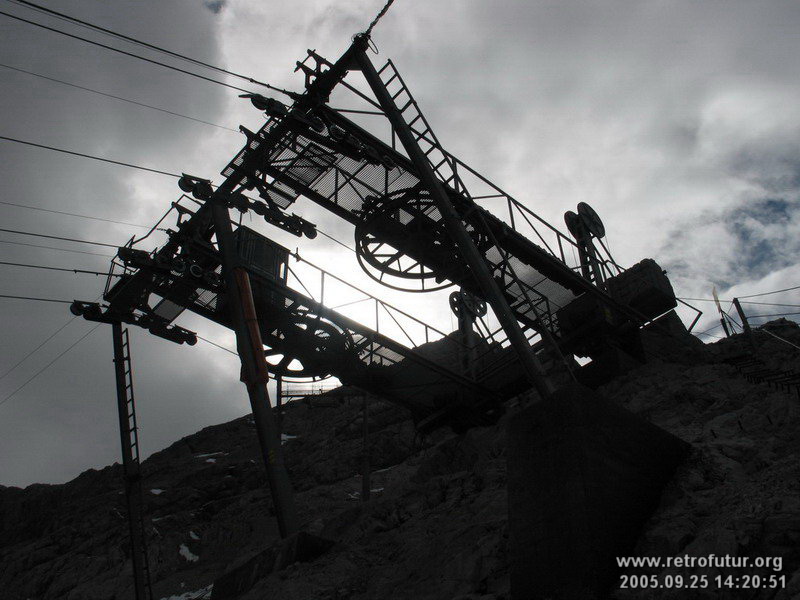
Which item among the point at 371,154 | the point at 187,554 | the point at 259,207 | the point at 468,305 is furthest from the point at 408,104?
the point at 187,554

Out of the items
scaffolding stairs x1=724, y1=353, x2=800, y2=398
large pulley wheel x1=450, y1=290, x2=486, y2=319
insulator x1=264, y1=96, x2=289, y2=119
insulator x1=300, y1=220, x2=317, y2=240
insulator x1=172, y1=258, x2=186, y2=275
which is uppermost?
insulator x1=264, y1=96, x2=289, y2=119

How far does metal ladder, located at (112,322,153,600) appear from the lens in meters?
14.8

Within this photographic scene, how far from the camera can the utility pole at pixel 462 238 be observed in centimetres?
922

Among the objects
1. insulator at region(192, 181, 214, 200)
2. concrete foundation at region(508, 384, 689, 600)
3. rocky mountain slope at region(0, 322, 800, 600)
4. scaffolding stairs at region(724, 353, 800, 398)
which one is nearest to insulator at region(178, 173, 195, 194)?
insulator at region(192, 181, 214, 200)

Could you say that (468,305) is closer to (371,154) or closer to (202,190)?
(371,154)

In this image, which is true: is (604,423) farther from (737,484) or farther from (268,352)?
(268,352)

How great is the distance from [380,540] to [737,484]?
242 inches

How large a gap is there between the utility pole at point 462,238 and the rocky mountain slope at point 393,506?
2294mm

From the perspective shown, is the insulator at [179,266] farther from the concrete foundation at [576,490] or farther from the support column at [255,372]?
the concrete foundation at [576,490]

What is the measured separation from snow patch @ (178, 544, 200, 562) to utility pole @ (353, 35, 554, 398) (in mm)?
18905

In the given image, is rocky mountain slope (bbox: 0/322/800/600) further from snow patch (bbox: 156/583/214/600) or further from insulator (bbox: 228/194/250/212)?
insulator (bbox: 228/194/250/212)

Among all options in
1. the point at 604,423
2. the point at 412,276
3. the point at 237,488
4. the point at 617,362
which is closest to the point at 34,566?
the point at 237,488

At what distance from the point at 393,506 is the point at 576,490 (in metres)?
6.78

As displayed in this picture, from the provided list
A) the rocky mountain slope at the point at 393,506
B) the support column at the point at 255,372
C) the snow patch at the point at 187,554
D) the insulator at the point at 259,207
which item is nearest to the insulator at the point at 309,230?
the insulator at the point at 259,207
